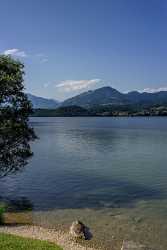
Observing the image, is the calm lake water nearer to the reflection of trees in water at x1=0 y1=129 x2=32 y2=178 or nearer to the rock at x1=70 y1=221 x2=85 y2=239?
the rock at x1=70 y1=221 x2=85 y2=239

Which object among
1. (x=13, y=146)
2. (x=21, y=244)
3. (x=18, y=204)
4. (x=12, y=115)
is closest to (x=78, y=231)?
(x=21, y=244)

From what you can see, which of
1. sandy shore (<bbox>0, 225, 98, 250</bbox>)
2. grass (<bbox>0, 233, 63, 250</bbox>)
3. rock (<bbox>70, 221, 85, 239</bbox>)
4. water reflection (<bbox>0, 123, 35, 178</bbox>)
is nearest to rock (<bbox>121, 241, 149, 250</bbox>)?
sandy shore (<bbox>0, 225, 98, 250</bbox>)

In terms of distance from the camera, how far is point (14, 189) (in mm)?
50688

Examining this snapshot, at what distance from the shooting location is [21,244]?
77.3 feet

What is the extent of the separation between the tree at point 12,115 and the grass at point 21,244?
16805 millimetres

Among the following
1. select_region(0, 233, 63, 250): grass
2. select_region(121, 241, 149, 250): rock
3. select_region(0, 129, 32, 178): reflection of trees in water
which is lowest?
select_region(121, 241, 149, 250): rock

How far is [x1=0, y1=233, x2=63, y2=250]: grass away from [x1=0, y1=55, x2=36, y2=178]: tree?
1680cm

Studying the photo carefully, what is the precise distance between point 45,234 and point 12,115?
53.2 feet

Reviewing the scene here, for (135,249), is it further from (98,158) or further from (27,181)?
(98,158)

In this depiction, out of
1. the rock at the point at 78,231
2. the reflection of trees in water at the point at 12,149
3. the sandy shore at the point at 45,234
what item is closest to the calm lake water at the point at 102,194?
the rock at the point at 78,231

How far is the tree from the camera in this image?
131 feet

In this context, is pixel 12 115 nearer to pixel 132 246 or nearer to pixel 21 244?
pixel 21 244

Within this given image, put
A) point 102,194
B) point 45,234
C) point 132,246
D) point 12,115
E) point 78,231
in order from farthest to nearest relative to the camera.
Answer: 1. point 102,194
2. point 12,115
3. point 78,231
4. point 45,234
5. point 132,246

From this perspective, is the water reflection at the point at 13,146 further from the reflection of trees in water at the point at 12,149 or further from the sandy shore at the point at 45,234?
the sandy shore at the point at 45,234
